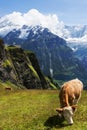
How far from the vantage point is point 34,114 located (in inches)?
1615

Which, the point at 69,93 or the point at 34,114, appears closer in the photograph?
the point at 69,93

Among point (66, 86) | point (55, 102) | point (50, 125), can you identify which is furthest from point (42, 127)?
point (55, 102)

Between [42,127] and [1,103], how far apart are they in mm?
17161

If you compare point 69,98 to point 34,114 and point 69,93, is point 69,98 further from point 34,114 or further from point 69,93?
point 34,114

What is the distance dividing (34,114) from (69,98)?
6.33 m

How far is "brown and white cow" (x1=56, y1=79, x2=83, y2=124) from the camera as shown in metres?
32.8

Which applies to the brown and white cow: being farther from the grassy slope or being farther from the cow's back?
the grassy slope

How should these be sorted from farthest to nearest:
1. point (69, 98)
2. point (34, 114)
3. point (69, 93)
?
point (34, 114) → point (69, 93) → point (69, 98)

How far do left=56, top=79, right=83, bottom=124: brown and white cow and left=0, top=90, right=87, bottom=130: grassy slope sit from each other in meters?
1.30

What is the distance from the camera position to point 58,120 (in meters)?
35.6

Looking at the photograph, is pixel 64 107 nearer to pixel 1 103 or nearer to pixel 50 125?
pixel 50 125

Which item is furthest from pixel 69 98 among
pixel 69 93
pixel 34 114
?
pixel 34 114

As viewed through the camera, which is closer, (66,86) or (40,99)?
(66,86)

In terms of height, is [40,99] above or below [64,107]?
below
